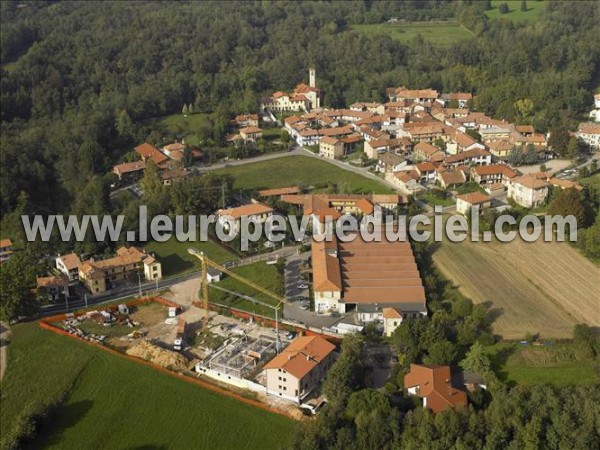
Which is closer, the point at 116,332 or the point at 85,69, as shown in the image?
the point at 116,332

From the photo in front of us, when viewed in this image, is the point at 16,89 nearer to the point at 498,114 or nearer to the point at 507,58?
the point at 498,114

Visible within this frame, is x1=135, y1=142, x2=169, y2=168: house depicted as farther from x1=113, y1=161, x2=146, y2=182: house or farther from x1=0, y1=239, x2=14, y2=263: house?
x1=0, y1=239, x2=14, y2=263: house

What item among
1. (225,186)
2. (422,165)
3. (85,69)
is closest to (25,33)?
(85,69)

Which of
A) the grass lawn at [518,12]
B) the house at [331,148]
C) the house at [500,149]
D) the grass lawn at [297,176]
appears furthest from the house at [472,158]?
the grass lawn at [518,12]

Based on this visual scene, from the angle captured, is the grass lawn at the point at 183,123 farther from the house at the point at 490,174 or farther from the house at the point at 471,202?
the house at the point at 471,202

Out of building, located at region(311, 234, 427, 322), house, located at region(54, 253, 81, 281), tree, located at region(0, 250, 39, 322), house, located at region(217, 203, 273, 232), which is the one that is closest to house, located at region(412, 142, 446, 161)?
house, located at region(217, 203, 273, 232)

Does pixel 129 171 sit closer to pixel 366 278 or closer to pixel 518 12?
pixel 366 278
